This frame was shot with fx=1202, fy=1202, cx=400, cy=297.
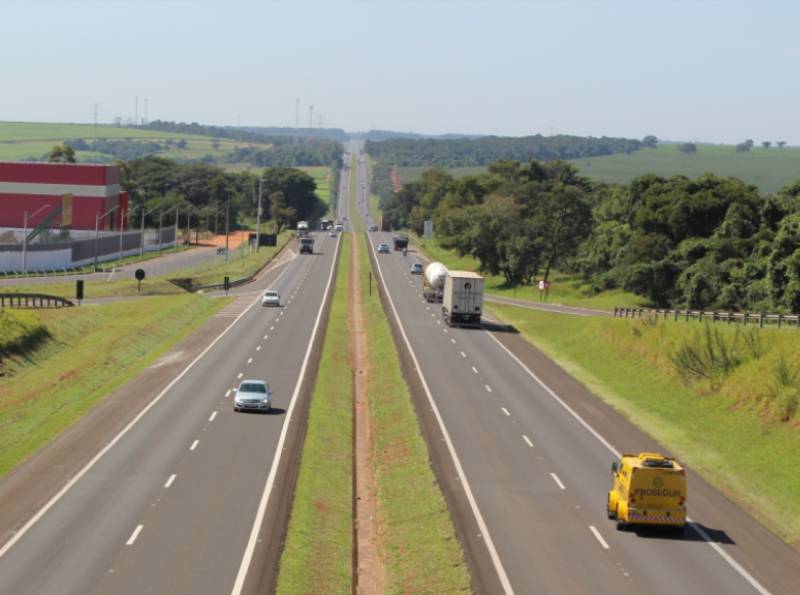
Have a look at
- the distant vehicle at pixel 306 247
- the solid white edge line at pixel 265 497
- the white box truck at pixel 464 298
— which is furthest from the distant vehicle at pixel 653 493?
the distant vehicle at pixel 306 247

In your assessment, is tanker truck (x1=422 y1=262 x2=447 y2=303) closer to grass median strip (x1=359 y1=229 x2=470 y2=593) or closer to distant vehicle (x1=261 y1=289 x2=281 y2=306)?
distant vehicle (x1=261 y1=289 x2=281 y2=306)

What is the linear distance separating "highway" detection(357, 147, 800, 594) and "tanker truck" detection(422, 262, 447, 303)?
1426 inches

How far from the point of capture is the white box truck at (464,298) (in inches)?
3285

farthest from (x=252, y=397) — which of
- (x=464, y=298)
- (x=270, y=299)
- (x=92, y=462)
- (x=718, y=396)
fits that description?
(x=270, y=299)

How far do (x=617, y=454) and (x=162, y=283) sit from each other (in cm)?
7115

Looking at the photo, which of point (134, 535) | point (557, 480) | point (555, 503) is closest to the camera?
point (134, 535)

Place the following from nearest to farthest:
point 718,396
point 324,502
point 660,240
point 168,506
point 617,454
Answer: point 168,506 < point 324,502 < point 617,454 < point 718,396 < point 660,240

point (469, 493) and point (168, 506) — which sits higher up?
point (168, 506)

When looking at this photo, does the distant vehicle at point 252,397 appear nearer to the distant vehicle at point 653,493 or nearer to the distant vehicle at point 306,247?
the distant vehicle at point 653,493

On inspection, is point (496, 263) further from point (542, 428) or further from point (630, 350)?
point (542, 428)

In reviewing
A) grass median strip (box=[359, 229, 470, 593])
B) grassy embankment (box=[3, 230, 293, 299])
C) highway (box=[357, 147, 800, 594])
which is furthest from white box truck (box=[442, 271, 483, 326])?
grassy embankment (box=[3, 230, 293, 299])

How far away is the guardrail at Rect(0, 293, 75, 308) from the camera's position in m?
79.1

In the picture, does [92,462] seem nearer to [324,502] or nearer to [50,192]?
[324,502]

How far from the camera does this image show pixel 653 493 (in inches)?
1284
